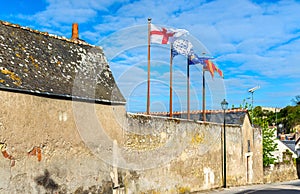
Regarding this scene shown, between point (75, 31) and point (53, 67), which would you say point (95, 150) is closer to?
point (53, 67)

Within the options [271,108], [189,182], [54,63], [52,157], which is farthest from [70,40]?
[271,108]

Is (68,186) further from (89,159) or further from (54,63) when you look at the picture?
(54,63)

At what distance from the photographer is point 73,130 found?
10312 millimetres

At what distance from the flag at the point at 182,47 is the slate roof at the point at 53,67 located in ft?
18.0

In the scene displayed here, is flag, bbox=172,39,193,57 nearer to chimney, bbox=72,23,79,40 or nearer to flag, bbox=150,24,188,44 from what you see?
flag, bbox=150,24,188,44

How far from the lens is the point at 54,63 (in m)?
10.7

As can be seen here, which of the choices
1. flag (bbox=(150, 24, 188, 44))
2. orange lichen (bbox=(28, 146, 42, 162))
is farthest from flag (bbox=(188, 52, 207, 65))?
orange lichen (bbox=(28, 146, 42, 162))

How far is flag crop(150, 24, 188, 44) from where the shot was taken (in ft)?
53.8

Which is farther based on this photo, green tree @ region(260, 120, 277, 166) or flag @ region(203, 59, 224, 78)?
green tree @ region(260, 120, 277, 166)

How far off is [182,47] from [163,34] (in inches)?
61.4

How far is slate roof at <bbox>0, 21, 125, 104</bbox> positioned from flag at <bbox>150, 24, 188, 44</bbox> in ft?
13.7

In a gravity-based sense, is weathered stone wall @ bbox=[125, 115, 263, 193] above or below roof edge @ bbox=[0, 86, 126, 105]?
below

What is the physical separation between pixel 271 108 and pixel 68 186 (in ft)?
382

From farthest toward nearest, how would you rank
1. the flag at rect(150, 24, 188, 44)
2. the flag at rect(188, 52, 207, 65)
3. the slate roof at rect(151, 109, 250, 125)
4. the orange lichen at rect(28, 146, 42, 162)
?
1. the slate roof at rect(151, 109, 250, 125)
2. the flag at rect(188, 52, 207, 65)
3. the flag at rect(150, 24, 188, 44)
4. the orange lichen at rect(28, 146, 42, 162)
